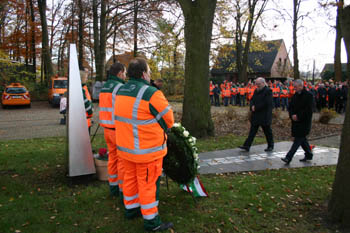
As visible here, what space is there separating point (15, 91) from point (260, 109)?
20018 millimetres

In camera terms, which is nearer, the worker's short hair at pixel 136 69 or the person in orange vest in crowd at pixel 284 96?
the worker's short hair at pixel 136 69

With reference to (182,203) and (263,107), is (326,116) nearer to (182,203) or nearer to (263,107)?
(263,107)

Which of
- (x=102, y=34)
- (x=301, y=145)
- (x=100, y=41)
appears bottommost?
(x=301, y=145)

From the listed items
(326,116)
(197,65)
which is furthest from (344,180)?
(326,116)

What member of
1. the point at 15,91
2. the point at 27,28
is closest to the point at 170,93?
the point at 15,91

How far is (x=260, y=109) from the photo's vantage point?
7.84 meters

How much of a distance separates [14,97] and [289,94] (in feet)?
65.4

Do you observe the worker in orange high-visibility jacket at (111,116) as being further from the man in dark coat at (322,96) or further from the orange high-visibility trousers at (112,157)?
the man in dark coat at (322,96)

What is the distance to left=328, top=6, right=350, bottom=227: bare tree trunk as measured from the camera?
3734 millimetres

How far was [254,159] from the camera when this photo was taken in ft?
A: 24.1

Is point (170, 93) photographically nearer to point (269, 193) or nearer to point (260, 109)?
point (260, 109)

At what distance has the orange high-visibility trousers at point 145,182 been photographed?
3525 mm

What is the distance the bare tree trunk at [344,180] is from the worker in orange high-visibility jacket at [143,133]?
2.27 m

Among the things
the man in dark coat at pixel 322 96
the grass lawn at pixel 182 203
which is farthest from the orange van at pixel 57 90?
the man in dark coat at pixel 322 96
